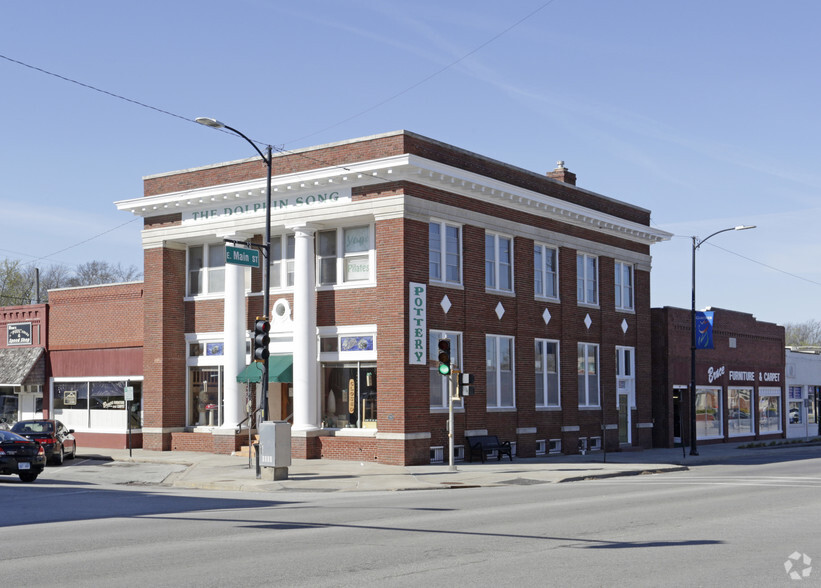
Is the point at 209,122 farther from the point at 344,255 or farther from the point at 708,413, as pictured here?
the point at 708,413

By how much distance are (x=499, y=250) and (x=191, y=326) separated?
38.6 ft

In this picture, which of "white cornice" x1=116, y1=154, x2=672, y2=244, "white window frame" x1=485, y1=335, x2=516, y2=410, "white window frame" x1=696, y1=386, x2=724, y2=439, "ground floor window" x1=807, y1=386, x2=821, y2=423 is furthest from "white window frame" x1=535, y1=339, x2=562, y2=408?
"ground floor window" x1=807, y1=386, x2=821, y2=423

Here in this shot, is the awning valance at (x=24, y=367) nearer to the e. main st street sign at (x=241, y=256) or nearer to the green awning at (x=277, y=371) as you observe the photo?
the green awning at (x=277, y=371)

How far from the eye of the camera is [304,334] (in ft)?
101

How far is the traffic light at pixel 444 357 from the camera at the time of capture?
2620 centimetres

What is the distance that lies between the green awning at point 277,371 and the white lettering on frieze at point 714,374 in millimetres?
23408

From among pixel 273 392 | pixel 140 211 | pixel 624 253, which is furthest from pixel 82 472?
pixel 624 253

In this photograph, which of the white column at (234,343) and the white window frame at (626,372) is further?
the white window frame at (626,372)

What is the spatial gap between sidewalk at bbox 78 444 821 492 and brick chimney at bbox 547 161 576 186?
11.3 meters

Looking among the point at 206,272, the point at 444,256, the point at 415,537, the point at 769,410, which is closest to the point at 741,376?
the point at 769,410

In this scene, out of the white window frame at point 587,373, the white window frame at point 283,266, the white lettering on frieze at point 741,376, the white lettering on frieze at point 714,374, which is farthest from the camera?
the white lettering on frieze at point 741,376

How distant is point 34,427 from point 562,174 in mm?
22133

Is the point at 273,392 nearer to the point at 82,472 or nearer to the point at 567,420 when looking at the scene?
the point at 82,472

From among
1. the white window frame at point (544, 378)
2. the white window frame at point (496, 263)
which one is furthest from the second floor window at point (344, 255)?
the white window frame at point (544, 378)
